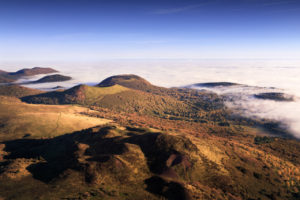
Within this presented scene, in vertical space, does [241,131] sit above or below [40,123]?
below

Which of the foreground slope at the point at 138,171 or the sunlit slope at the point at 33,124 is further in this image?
the sunlit slope at the point at 33,124

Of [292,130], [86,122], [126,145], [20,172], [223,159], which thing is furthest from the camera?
[292,130]

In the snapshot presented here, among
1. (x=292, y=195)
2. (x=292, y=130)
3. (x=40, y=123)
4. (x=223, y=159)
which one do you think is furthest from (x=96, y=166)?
(x=292, y=130)

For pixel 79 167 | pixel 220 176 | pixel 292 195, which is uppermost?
pixel 79 167

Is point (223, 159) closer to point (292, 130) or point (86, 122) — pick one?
point (86, 122)

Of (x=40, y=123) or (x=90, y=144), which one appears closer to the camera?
(x=90, y=144)

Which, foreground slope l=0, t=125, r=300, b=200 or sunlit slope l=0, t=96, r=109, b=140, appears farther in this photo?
sunlit slope l=0, t=96, r=109, b=140

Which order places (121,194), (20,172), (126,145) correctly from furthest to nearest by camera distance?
(126,145)
(20,172)
(121,194)

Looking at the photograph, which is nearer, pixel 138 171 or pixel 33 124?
pixel 138 171

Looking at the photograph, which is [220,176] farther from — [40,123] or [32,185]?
[40,123]

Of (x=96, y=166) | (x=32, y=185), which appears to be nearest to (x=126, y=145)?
(x=96, y=166)

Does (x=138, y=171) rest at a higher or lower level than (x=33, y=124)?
lower
